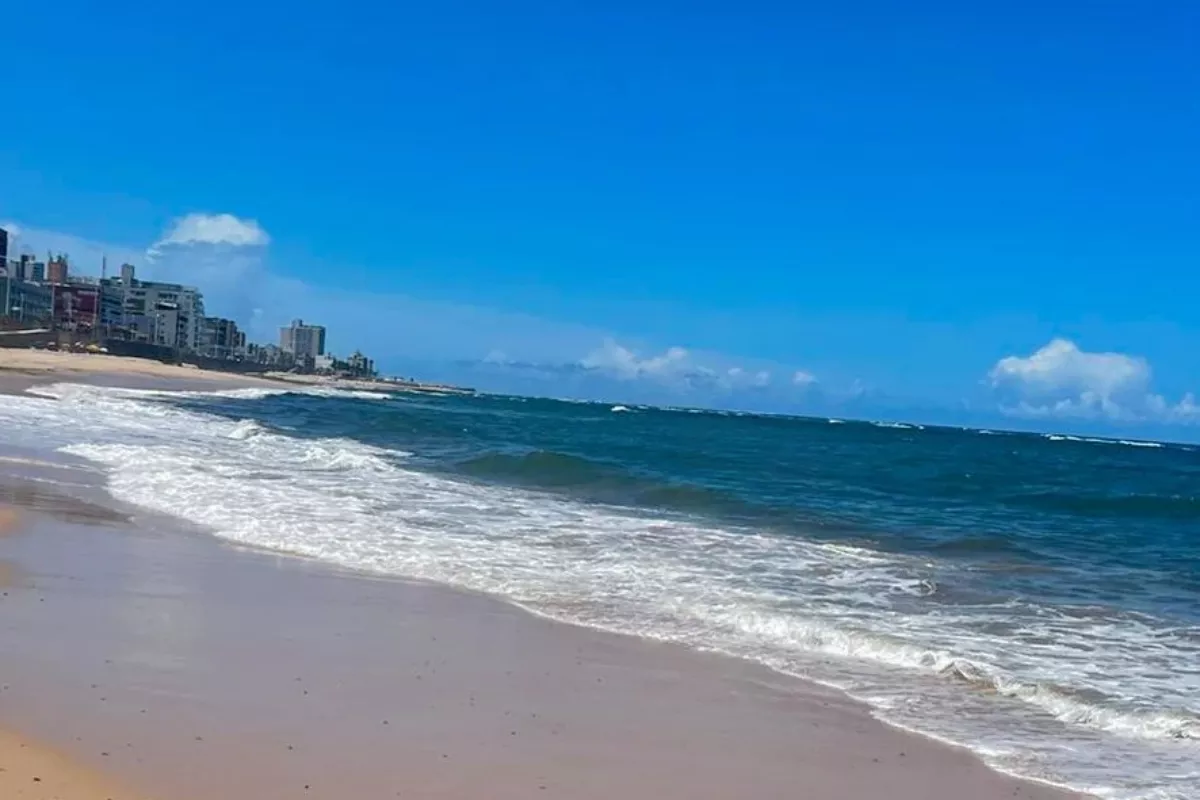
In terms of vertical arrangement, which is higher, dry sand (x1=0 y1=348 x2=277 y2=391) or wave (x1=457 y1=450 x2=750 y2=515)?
dry sand (x1=0 y1=348 x2=277 y2=391)

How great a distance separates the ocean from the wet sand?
781 mm

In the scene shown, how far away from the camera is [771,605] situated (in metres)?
11.3

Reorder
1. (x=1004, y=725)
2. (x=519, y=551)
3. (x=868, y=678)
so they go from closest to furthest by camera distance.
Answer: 1. (x=1004, y=725)
2. (x=868, y=678)
3. (x=519, y=551)

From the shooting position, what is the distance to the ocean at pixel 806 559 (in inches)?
325

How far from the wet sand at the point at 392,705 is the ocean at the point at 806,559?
781 millimetres

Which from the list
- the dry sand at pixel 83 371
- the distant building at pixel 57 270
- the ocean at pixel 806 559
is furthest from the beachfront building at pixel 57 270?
the ocean at pixel 806 559

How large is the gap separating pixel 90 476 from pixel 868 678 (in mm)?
13220

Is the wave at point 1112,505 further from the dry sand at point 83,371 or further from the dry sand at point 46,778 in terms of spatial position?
the dry sand at point 83,371

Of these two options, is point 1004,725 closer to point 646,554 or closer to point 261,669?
point 261,669

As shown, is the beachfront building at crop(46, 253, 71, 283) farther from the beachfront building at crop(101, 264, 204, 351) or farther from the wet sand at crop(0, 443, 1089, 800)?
the wet sand at crop(0, 443, 1089, 800)

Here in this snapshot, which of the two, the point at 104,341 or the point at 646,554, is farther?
the point at 104,341

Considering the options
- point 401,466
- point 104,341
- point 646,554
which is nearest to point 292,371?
Answer: point 104,341

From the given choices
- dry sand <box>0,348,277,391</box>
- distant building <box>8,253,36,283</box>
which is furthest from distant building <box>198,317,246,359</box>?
dry sand <box>0,348,277,391</box>

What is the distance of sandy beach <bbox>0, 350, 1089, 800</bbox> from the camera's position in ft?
17.5
